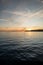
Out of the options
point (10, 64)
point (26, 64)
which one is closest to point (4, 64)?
point (10, 64)

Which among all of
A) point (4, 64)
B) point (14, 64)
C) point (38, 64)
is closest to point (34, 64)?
point (38, 64)

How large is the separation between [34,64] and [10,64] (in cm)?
360

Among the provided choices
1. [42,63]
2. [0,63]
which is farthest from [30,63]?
[0,63]

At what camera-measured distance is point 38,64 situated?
48.9 ft

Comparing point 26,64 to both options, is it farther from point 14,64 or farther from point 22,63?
point 14,64

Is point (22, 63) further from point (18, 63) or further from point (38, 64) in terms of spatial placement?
point (38, 64)

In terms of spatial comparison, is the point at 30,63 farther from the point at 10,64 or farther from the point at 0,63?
the point at 0,63

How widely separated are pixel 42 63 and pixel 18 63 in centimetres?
373

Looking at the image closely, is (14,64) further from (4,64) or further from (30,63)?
(30,63)

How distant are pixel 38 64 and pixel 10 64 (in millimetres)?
4205

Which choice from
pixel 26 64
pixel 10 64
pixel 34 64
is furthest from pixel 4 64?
pixel 34 64

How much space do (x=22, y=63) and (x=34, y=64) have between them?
1841 mm

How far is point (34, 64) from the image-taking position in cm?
1488

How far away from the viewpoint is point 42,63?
50.3 ft
